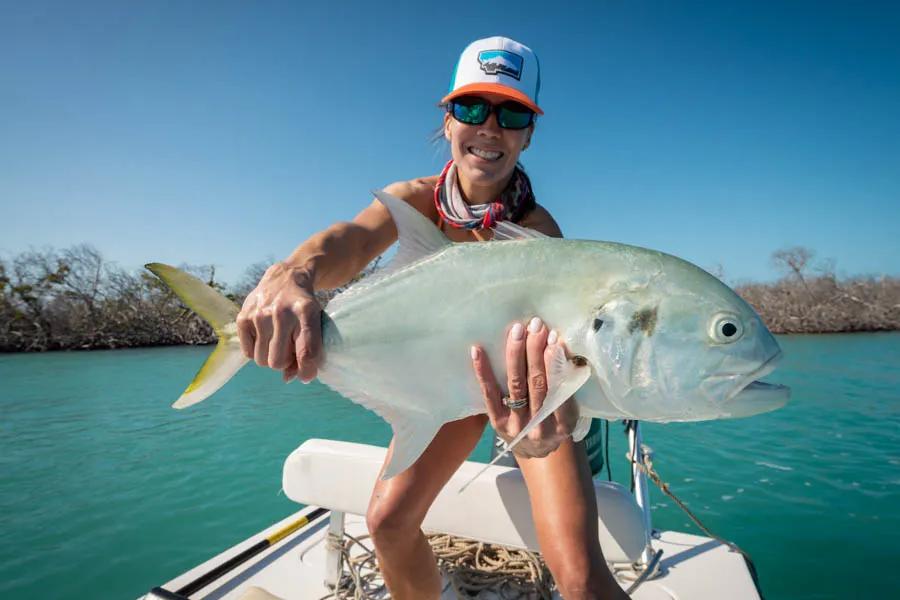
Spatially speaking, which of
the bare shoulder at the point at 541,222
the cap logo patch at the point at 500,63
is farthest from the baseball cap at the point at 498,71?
the bare shoulder at the point at 541,222

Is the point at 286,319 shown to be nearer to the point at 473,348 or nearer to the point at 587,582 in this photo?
the point at 473,348

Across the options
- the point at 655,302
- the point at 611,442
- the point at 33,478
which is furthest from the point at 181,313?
the point at 655,302

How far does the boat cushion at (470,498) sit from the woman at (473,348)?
22 centimetres

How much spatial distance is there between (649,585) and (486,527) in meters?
1.14

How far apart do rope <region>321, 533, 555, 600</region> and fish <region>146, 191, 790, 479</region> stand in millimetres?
1625

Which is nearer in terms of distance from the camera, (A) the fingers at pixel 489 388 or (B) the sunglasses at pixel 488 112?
(A) the fingers at pixel 489 388

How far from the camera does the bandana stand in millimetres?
2404

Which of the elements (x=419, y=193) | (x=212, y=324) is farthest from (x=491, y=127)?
(x=212, y=324)

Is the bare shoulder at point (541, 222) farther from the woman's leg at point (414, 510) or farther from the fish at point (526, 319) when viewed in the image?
the woman's leg at point (414, 510)

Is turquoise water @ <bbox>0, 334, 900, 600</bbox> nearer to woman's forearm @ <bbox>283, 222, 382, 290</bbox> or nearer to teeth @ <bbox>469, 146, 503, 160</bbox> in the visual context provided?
woman's forearm @ <bbox>283, 222, 382, 290</bbox>

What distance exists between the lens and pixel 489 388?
1659 mm

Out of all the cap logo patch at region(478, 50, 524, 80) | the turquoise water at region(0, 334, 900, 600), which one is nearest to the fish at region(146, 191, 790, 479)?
the cap logo patch at region(478, 50, 524, 80)

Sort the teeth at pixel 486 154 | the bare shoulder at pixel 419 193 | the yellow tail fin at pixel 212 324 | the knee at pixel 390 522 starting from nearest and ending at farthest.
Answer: the yellow tail fin at pixel 212 324 < the knee at pixel 390 522 < the teeth at pixel 486 154 < the bare shoulder at pixel 419 193

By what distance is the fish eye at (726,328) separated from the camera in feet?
4.52
